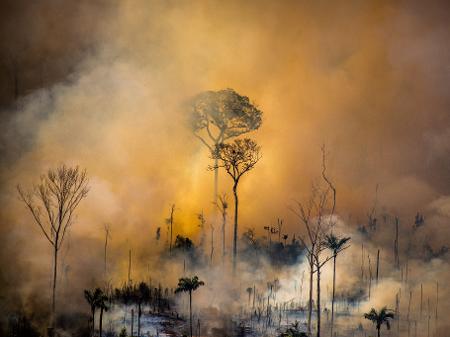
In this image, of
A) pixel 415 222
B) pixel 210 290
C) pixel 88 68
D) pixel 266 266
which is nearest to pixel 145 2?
pixel 88 68

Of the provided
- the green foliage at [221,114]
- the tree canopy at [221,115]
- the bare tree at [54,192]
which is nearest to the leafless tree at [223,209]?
the tree canopy at [221,115]

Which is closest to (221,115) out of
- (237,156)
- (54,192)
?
(237,156)

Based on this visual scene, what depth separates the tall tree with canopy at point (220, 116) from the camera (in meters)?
44.6

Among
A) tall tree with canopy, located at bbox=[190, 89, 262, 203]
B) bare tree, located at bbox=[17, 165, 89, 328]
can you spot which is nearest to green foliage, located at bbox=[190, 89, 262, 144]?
tall tree with canopy, located at bbox=[190, 89, 262, 203]

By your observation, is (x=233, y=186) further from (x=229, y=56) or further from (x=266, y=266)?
(x=266, y=266)

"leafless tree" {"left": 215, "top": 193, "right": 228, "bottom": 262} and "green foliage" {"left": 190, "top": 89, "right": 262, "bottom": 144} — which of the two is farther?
"leafless tree" {"left": 215, "top": 193, "right": 228, "bottom": 262}

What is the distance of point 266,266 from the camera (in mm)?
58188

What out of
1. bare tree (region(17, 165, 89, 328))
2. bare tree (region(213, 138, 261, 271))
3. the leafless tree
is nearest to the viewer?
bare tree (region(17, 165, 89, 328))

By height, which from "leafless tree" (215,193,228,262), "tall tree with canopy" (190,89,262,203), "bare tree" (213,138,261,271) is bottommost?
"leafless tree" (215,193,228,262)

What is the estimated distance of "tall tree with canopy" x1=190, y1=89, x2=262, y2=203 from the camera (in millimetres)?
44625

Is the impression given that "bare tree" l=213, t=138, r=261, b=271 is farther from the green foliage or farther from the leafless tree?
the leafless tree

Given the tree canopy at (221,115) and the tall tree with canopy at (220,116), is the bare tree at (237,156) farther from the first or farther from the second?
the tree canopy at (221,115)

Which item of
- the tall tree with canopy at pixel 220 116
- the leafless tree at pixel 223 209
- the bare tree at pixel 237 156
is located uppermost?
the tall tree with canopy at pixel 220 116

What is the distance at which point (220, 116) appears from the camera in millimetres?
44625
